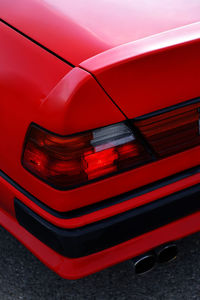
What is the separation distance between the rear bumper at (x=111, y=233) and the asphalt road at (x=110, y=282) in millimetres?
462

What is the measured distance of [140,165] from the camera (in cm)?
197

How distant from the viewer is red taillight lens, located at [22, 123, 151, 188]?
187cm

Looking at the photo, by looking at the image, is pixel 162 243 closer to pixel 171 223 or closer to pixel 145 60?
pixel 171 223

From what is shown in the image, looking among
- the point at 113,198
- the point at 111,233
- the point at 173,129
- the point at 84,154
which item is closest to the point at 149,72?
the point at 173,129

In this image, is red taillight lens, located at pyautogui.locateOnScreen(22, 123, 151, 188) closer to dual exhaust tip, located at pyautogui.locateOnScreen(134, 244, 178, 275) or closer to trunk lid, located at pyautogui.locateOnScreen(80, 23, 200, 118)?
trunk lid, located at pyautogui.locateOnScreen(80, 23, 200, 118)

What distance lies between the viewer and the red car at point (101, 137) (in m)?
1.84

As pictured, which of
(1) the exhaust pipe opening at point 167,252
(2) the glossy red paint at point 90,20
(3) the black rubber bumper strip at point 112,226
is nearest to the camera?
→ (3) the black rubber bumper strip at point 112,226

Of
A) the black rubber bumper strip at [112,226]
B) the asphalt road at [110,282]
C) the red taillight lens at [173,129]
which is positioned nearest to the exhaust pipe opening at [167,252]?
the black rubber bumper strip at [112,226]

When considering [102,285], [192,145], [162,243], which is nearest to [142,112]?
[192,145]

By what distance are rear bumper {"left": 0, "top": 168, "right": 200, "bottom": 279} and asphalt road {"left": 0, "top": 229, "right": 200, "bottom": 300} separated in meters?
0.46

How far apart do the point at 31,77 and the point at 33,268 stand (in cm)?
110

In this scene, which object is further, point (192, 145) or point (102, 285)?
A: point (102, 285)

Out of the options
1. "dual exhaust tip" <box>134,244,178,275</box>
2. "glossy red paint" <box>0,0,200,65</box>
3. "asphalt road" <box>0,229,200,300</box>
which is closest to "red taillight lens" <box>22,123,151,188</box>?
"glossy red paint" <box>0,0,200,65</box>

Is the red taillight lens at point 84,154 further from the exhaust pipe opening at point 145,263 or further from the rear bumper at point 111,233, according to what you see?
the exhaust pipe opening at point 145,263
